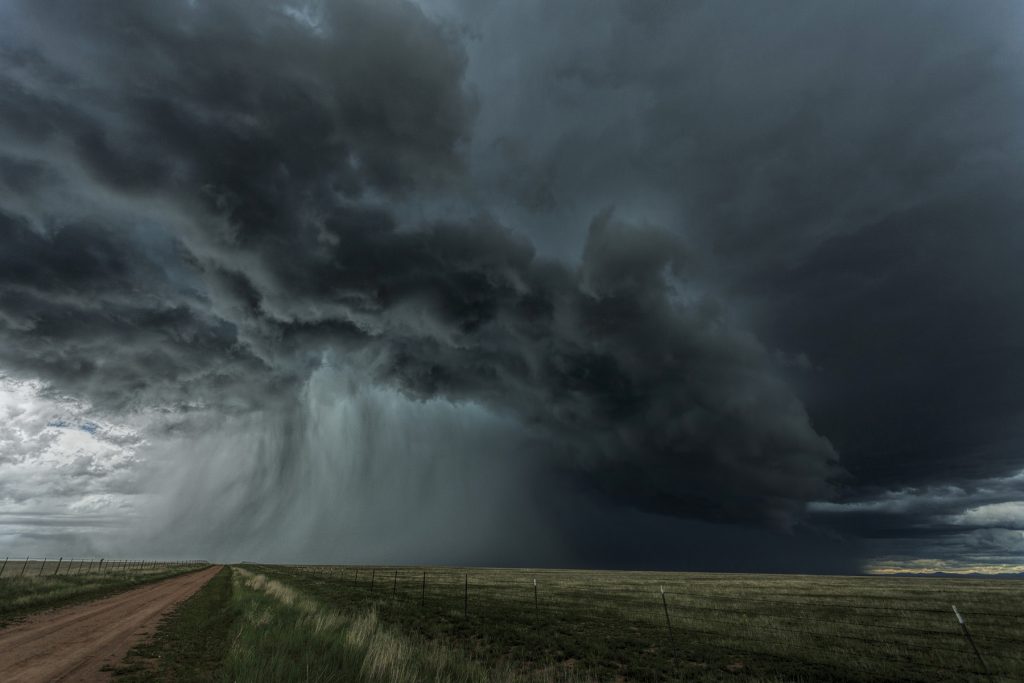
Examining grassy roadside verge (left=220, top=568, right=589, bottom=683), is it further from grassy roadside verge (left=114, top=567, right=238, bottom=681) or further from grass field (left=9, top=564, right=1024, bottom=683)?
grassy roadside verge (left=114, top=567, right=238, bottom=681)

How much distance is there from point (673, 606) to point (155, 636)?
3258 centimetres

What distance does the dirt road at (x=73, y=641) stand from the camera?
42.7 ft

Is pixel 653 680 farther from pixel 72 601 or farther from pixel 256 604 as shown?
pixel 72 601

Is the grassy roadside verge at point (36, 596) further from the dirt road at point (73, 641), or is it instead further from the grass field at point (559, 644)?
the grass field at point (559, 644)

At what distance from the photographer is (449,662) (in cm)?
1344

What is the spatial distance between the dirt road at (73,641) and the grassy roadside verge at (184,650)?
0.58m

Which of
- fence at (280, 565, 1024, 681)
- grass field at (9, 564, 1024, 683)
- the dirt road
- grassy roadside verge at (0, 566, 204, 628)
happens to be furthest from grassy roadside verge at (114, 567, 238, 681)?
fence at (280, 565, 1024, 681)

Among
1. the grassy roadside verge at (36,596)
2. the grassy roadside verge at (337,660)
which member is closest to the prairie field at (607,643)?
the grassy roadside verge at (337,660)

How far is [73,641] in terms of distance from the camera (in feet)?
57.2

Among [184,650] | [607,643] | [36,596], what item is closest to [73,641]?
[184,650]

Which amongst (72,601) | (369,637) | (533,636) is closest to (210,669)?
(369,637)

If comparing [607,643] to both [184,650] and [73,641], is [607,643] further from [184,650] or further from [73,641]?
[73,641]

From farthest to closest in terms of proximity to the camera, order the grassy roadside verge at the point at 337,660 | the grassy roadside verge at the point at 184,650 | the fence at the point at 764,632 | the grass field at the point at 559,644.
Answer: the fence at the point at 764,632 < the grassy roadside verge at the point at 184,650 < the grass field at the point at 559,644 < the grassy roadside verge at the point at 337,660

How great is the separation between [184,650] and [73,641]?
15.5ft
